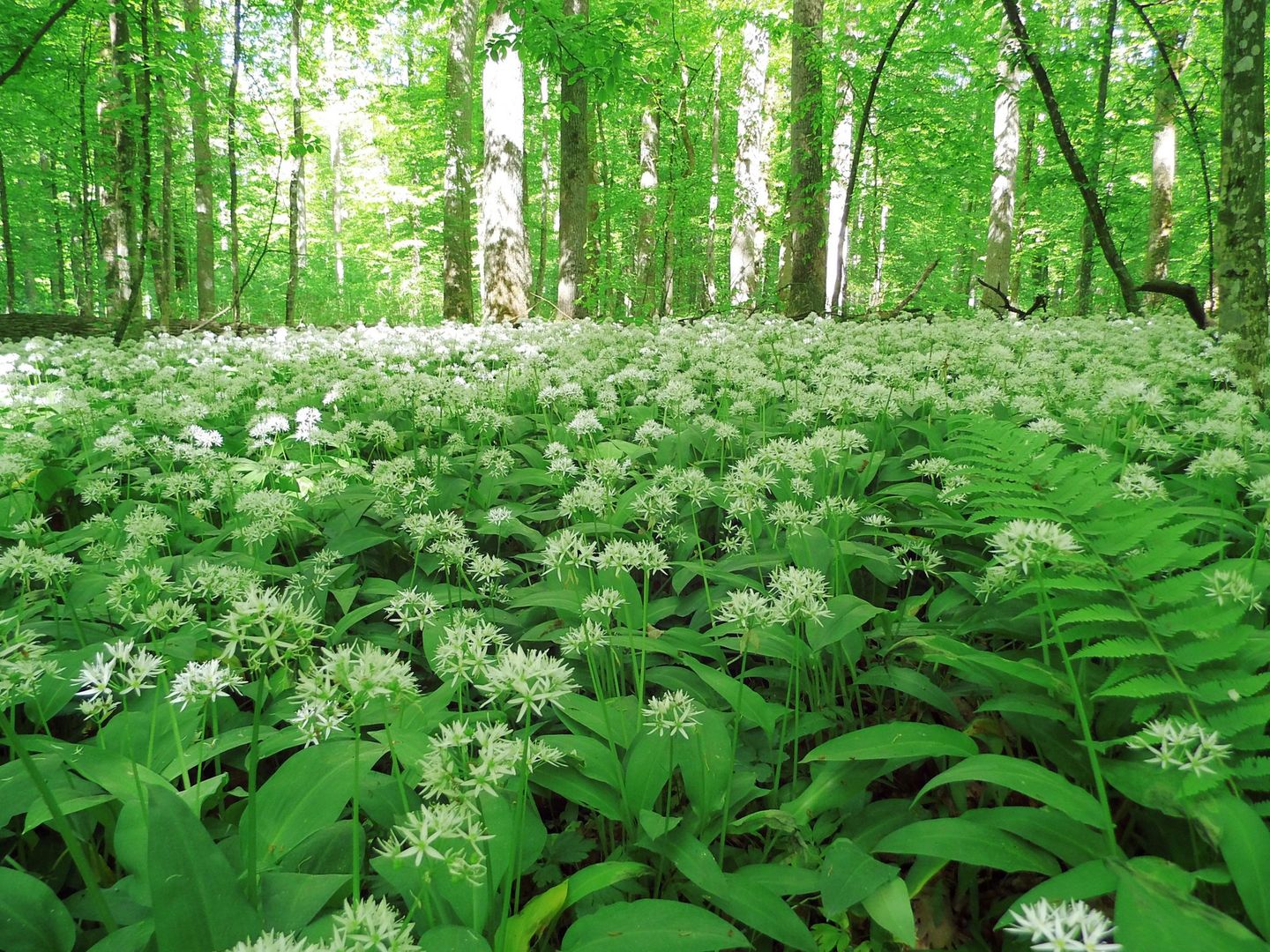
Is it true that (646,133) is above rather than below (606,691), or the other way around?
above

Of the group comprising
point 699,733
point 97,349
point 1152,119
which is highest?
point 1152,119

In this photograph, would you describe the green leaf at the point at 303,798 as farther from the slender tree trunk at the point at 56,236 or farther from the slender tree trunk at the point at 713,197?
the slender tree trunk at the point at 56,236

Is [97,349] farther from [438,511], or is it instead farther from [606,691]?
[606,691]

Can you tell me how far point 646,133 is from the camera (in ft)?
54.6

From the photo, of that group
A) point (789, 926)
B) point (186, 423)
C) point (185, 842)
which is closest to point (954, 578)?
point (789, 926)

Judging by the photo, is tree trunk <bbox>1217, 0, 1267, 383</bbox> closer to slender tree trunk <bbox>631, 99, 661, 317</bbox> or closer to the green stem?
the green stem

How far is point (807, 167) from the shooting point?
911 cm

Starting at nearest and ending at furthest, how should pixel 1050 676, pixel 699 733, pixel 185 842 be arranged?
pixel 185 842
pixel 1050 676
pixel 699 733

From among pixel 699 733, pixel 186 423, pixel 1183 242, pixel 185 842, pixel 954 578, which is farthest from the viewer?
pixel 1183 242

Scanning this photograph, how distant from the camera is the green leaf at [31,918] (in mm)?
1216

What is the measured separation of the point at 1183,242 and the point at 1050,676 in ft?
68.5

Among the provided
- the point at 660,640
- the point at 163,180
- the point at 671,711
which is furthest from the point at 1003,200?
the point at 163,180

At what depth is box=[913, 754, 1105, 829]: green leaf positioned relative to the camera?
117 centimetres

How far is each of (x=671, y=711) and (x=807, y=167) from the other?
936cm
